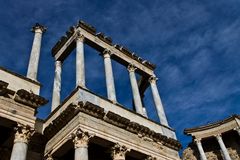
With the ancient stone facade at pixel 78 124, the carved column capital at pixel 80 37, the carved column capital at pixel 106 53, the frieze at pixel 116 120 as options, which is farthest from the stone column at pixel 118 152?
the carved column capital at pixel 80 37

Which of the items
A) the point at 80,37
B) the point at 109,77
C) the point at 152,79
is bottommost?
the point at 109,77

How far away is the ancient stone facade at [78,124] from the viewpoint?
1458 centimetres

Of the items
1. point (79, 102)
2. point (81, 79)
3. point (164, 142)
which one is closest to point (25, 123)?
point (79, 102)

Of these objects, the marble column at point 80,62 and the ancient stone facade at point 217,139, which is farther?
the ancient stone facade at point 217,139

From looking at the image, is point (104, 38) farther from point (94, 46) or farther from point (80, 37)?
point (80, 37)

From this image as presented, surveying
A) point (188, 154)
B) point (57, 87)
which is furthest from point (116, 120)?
point (188, 154)

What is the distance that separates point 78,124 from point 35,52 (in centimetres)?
594

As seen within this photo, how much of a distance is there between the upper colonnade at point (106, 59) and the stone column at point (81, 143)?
12.9 feet

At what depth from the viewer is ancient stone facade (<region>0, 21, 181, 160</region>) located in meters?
14.6

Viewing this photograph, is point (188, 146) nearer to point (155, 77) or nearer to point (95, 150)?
point (155, 77)

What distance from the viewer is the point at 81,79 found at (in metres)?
17.6

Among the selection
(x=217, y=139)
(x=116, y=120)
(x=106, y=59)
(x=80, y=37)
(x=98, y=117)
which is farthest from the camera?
(x=217, y=139)

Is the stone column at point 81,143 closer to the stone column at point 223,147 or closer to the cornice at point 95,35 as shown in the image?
the cornice at point 95,35

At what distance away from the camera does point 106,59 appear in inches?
831
